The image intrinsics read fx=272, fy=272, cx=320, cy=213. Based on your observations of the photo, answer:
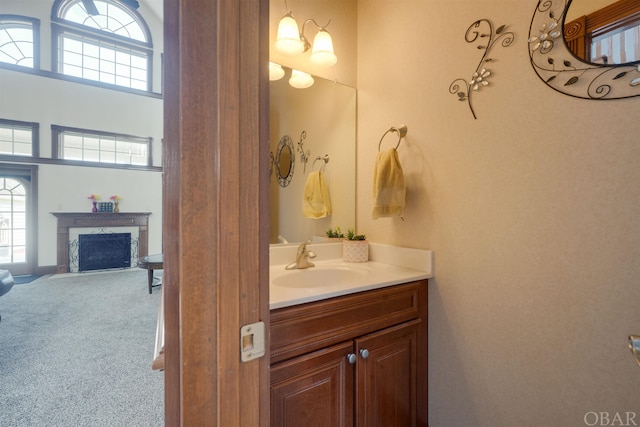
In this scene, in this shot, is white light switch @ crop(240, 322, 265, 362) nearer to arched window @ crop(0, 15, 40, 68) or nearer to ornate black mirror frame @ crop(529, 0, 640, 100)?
ornate black mirror frame @ crop(529, 0, 640, 100)

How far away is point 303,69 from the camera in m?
1.62

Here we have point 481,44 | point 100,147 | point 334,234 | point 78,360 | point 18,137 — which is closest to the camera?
point 481,44

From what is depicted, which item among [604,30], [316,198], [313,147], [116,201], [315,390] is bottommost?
[315,390]

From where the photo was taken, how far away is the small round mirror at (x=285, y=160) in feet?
5.31

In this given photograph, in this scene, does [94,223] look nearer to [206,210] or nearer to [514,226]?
[206,210]

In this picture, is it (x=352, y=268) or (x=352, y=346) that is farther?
(x=352, y=268)

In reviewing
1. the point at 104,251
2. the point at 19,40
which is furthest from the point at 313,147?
the point at 19,40

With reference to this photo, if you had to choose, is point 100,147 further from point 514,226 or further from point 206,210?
point 514,226

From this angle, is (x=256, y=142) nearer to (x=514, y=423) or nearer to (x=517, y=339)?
(x=517, y=339)

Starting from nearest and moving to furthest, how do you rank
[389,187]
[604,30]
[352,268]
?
1. [604,30]
2. [389,187]
3. [352,268]

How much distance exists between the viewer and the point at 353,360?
41.6 inches

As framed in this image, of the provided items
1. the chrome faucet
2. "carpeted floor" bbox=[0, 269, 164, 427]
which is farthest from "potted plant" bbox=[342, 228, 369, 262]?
"carpeted floor" bbox=[0, 269, 164, 427]

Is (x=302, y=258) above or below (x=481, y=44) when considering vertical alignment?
below

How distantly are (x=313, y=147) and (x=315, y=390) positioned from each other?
1274 mm
